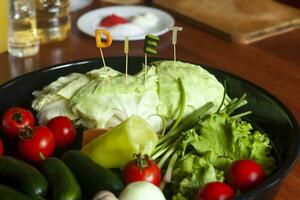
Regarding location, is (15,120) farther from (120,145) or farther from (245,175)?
(245,175)

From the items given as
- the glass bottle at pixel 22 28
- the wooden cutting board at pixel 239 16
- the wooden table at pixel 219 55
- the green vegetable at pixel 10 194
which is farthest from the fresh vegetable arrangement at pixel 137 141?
the wooden cutting board at pixel 239 16

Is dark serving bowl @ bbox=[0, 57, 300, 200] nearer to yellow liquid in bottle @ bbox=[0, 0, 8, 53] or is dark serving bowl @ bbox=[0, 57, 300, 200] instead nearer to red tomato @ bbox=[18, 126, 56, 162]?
red tomato @ bbox=[18, 126, 56, 162]

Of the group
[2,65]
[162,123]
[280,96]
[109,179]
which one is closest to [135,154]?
[109,179]

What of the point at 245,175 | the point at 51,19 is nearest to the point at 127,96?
the point at 245,175

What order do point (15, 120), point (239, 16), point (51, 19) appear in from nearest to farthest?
1. point (15, 120)
2. point (51, 19)
3. point (239, 16)

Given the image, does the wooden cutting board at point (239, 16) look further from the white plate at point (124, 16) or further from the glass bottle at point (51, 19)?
the glass bottle at point (51, 19)

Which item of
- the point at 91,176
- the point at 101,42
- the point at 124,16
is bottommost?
the point at 124,16
